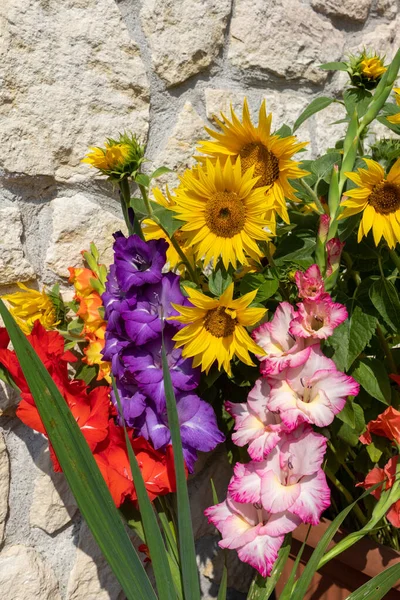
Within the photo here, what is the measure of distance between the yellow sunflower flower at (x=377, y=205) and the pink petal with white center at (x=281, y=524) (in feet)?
1.16

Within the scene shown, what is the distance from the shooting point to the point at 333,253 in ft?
2.29

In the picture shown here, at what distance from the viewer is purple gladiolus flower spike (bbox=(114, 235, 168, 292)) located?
744 mm

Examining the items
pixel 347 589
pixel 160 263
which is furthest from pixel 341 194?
pixel 347 589

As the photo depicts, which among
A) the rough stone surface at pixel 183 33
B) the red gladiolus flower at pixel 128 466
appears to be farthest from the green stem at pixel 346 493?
the rough stone surface at pixel 183 33

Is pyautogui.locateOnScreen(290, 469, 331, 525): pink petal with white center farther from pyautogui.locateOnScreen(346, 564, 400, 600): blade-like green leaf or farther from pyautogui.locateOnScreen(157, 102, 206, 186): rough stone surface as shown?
pyautogui.locateOnScreen(157, 102, 206, 186): rough stone surface

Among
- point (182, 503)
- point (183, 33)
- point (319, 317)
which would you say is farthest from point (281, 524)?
point (183, 33)

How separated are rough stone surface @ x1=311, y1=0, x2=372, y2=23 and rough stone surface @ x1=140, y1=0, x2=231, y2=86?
0.24 metres

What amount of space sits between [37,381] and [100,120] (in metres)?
0.53

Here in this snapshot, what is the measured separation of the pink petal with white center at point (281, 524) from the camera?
26.8 inches

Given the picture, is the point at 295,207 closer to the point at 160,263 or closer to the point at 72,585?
the point at 160,263

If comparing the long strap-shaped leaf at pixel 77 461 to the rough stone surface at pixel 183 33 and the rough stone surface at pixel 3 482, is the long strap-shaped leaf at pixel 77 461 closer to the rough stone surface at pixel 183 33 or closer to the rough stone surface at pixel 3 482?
the rough stone surface at pixel 3 482

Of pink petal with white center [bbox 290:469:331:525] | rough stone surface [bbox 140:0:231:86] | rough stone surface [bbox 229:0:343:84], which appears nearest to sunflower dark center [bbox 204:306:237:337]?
pink petal with white center [bbox 290:469:331:525]

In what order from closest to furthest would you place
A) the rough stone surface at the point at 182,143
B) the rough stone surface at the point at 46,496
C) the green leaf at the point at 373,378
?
the green leaf at the point at 373,378, the rough stone surface at the point at 46,496, the rough stone surface at the point at 182,143

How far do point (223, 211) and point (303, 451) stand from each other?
12.3 inches
